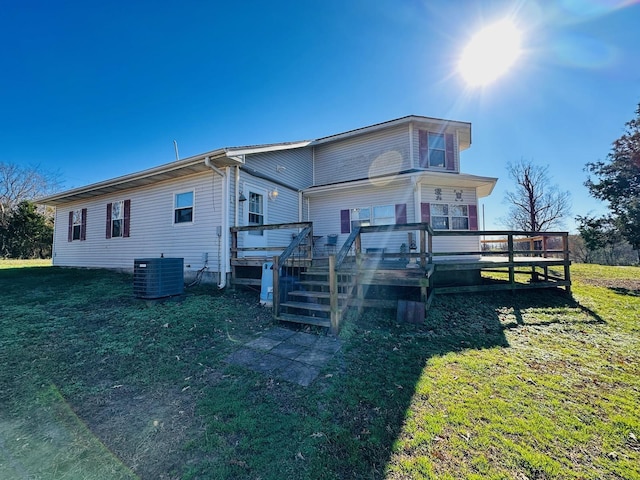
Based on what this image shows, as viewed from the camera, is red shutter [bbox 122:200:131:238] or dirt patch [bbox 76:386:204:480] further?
red shutter [bbox 122:200:131:238]

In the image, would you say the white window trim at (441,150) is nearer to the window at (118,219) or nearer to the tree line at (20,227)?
the window at (118,219)

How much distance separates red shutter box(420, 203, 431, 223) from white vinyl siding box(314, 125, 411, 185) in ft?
5.81

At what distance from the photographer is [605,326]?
5461mm

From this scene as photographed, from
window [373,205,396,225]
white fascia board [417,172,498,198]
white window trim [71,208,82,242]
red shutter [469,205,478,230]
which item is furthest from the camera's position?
white window trim [71,208,82,242]

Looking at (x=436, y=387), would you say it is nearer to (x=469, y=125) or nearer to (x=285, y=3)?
(x=285, y=3)

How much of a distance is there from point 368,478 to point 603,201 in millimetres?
17272

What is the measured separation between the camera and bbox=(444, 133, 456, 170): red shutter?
36.7 ft

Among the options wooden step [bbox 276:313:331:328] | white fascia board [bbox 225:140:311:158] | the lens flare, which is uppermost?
the lens flare

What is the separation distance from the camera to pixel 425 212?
397 inches

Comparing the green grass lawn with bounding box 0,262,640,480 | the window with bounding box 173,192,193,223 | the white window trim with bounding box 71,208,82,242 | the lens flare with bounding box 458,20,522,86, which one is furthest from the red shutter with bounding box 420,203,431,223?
the white window trim with bounding box 71,208,82,242

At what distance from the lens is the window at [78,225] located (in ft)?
38.4

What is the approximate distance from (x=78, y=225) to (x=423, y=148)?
15124 mm

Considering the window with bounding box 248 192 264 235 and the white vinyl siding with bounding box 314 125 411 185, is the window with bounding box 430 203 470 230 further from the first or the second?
the window with bounding box 248 192 264 235

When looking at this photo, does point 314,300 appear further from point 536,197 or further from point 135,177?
point 536,197
